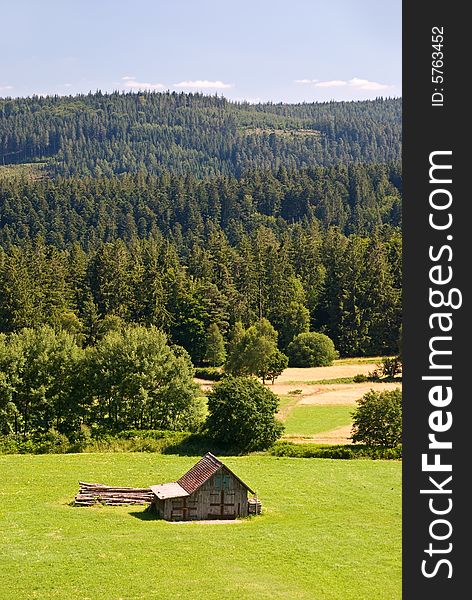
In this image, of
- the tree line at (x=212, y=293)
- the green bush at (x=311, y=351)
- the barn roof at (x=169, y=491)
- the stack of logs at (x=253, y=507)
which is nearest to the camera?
the barn roof at (x=169, y=491)

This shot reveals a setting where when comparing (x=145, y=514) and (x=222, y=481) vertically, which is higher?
(x=222, y=481)

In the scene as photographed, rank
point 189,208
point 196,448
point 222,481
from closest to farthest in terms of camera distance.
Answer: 1. point 222,481
2. point 196,448
3. point 189,208

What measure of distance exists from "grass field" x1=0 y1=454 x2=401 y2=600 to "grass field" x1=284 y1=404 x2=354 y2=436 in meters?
14.0

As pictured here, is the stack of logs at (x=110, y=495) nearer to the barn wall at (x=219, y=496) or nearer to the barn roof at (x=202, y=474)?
the barn roof at (x=202, y=474)

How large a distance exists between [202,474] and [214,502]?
1428 millimetres

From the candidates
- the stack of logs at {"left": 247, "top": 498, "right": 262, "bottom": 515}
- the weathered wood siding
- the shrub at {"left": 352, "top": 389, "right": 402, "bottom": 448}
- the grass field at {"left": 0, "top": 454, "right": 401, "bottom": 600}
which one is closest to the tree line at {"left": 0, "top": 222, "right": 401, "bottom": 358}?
the shrub at {"left": 352, "top": 389, "right": 402, "bottom": 448}

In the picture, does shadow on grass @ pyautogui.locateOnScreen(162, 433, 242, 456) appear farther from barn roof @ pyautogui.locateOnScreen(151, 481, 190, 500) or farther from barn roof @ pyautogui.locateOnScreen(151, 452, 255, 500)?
barn roof @ pyautogui.locateOnScreen(151, 481, 190, 500)

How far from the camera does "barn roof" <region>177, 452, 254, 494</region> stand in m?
38.9

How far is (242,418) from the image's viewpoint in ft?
177

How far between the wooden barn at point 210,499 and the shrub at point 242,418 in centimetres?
1432

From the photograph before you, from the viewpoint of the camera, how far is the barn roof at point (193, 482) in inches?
1526

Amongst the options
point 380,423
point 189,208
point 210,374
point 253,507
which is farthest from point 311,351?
point 189,208

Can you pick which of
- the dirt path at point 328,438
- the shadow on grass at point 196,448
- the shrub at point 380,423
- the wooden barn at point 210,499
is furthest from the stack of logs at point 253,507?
the dirt path at point 328,438

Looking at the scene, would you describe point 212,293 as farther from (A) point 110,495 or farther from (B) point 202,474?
(B) point 202,474
